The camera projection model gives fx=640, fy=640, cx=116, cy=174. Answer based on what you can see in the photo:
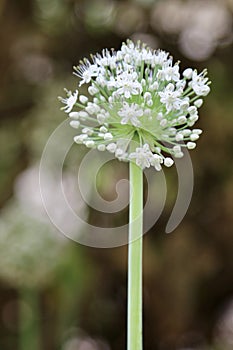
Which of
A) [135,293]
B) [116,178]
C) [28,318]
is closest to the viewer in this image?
[135,293]

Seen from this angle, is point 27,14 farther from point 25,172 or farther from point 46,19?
point 25,172

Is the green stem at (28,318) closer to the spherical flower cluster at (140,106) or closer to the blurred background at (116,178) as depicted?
the blurred background at (116,178)

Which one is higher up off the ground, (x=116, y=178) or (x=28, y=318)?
(x=116, y=178)


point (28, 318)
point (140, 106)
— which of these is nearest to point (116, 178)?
point (28, 318)

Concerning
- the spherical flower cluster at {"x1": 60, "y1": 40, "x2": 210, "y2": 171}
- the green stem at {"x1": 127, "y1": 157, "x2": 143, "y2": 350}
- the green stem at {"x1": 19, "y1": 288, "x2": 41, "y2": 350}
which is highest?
the spherical flower cluster at {"x1": 60, "y1": 40, "x2": 210, "y2": 171}

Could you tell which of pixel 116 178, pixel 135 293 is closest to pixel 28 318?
pixel 116 178

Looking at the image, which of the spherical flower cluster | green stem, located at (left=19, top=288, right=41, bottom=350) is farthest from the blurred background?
the spherical flower cluster

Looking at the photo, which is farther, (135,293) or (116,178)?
(116,178)

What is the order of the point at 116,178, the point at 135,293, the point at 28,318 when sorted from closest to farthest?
the point at 135,293 < the point at 28,318 < the point at 116,178

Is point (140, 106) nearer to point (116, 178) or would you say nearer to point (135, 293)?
point (135, 293)

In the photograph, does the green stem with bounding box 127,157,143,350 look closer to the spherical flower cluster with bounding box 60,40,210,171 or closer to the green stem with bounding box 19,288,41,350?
the spherical flower cluster with bounding box 60,40,210,171
